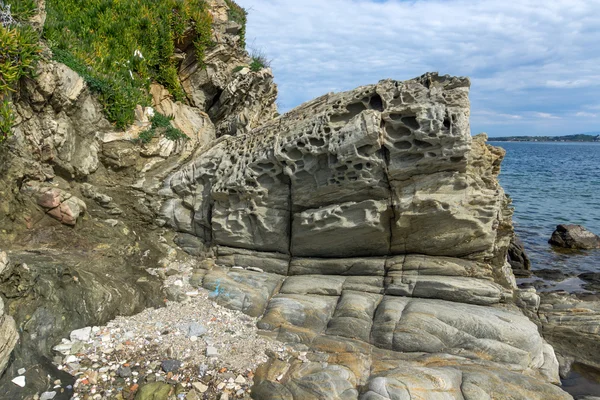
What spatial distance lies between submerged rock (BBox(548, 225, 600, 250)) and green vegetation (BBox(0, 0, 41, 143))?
20.9 m

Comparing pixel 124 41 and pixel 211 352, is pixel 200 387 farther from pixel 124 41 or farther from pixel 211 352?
pixel 124 41

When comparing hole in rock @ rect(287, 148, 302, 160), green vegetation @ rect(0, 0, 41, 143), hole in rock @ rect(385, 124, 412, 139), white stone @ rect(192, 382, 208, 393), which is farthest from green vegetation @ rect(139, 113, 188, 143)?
white stone @ rect(192, 382, 208, 393)

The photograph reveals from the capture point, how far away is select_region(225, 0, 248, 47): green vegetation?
1817 centimetres

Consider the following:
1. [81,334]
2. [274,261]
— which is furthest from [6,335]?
[274,261]

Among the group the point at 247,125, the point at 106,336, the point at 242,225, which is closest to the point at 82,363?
the point at 106,336

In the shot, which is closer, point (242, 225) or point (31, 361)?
point (31, 361)

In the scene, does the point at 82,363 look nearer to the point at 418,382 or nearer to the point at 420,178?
the point at 418,382

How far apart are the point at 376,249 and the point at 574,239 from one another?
14177mm

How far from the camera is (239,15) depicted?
18641mm

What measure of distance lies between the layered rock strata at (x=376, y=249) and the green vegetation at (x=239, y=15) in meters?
9.30

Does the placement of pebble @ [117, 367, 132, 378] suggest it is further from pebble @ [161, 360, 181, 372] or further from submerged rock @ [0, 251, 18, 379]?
submerged rock @ [0, 251, 18, 379]

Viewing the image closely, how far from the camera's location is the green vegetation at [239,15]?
18.2 m

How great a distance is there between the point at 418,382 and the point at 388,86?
6092 mm

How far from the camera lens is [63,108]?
392 inches
